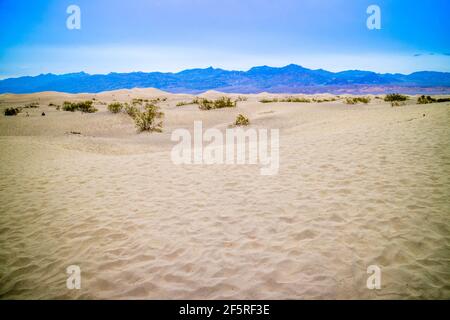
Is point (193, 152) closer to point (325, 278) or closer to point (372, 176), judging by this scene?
point (372, 176)

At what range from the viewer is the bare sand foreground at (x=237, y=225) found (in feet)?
13.8

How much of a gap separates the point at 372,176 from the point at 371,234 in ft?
10.5

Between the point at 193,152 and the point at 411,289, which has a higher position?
the point at 193,152

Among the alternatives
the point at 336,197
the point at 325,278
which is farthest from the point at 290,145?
the point at 325,278

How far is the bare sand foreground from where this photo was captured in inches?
165

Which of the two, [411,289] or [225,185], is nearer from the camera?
[411,289]

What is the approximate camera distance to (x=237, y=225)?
19.2 feet

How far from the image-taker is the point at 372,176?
25.6 feet
